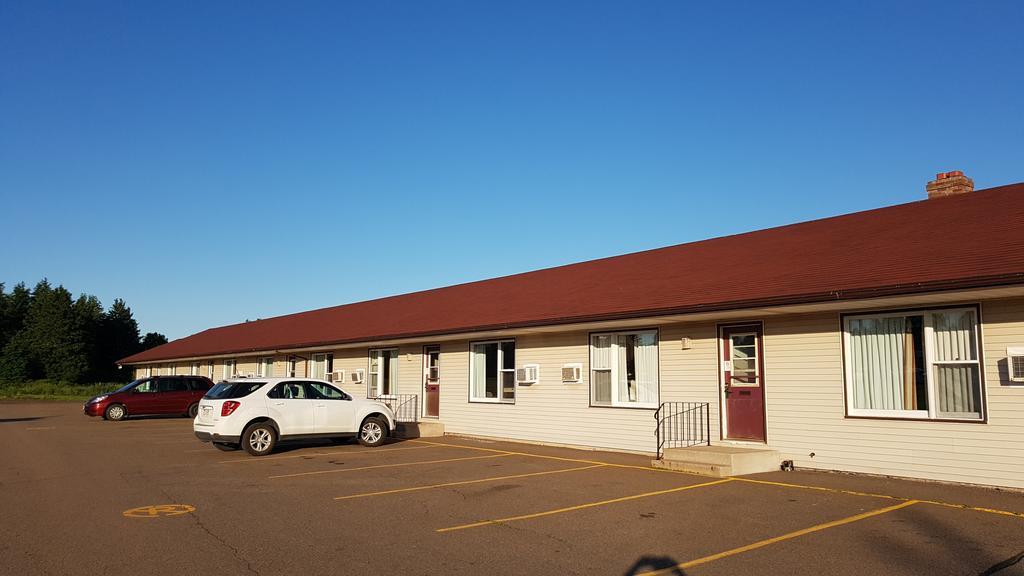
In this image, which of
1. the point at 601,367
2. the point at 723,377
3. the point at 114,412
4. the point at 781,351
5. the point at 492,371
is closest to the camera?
the point at 781,351

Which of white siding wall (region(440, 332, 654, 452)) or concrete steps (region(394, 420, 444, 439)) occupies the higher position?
white siding wall (region(440, 332, 654, 452))

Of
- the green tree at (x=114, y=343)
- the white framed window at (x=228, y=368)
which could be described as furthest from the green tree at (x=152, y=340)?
the white framed window at (x=228, y=368)

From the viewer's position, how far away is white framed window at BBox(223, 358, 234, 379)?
3484 centimetres

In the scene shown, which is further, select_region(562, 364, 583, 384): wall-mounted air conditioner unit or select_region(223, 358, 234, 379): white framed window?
select_region(223, 358, 234, 379): white framed window

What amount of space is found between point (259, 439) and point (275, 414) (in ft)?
1.89

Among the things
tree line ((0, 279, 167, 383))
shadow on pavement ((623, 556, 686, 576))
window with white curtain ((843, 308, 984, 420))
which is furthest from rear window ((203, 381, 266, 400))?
tree line ((0, 279, 167, 383))

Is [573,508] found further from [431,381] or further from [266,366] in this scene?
[266,366]

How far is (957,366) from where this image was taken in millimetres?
10680

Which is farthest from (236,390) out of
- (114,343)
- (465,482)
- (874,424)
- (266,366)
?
(114,343)

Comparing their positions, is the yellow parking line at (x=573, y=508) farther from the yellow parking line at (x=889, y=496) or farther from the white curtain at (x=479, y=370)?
the white curtain at (x=479, y=370)

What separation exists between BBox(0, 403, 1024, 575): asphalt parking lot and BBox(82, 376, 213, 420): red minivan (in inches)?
540

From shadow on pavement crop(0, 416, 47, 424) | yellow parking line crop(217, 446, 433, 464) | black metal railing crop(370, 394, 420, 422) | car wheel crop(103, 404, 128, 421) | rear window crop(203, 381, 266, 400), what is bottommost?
shadow on pavement crop(0, 416, 47, 424)

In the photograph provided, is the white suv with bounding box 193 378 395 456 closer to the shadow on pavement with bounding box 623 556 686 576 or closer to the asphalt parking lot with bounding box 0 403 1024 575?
the asphalt parking lot with bounding box 0 403 1024 575

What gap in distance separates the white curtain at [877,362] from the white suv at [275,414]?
10018mm
